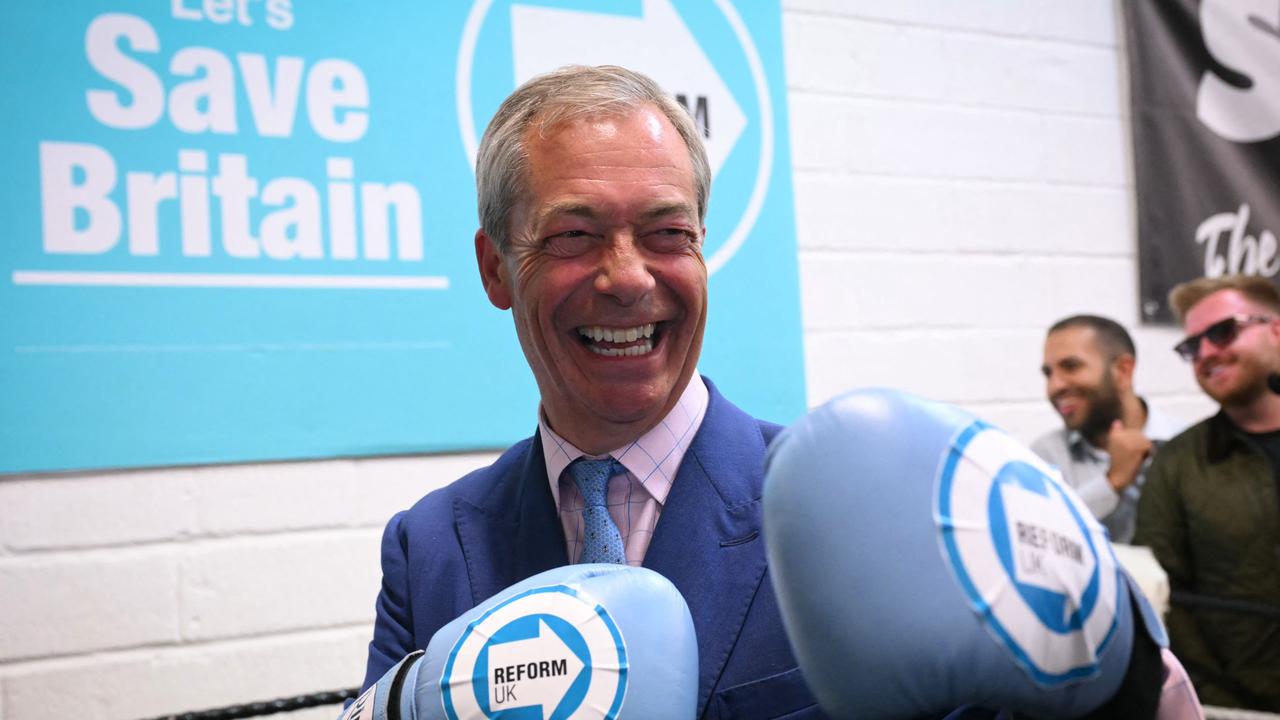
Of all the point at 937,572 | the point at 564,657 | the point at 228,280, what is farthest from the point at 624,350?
the point at 228,280

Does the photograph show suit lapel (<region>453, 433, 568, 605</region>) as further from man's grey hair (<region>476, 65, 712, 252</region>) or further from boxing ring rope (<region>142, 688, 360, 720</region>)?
boxing ring rope (<region>142, 688, 360, 720</region>)

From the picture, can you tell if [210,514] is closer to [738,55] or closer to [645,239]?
[645,239]

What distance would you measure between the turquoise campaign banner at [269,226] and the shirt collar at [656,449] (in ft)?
2.88

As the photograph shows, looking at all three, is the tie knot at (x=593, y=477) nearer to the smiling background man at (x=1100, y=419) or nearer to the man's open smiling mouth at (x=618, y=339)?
the man's open smiling mouth at (x=618, y=339)

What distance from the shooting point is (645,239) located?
1026 mm

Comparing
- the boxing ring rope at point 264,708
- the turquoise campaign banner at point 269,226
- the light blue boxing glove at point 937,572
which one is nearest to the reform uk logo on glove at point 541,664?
the light blue boxing glove at point 937,572

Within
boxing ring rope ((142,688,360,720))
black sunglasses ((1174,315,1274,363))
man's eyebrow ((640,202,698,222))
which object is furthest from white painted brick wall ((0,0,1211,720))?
man's eyebrow ((640,202,698,222))

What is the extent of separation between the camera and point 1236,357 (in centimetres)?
229

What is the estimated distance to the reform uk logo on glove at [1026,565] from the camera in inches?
23.4

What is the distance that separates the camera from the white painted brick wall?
67.7 inches

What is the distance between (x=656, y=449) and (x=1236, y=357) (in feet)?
5.88

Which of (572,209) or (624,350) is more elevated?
(572,209)

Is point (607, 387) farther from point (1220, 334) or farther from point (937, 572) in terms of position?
point (1220, 334)

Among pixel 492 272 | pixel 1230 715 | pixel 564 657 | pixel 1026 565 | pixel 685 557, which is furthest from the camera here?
pixel 1230 715
